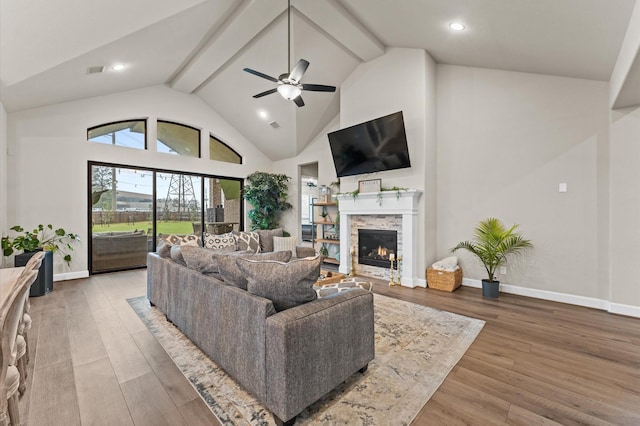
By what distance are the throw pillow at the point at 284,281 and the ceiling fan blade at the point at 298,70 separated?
2.63 metres

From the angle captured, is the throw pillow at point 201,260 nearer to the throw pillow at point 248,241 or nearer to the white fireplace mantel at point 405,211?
the throw pillow at point 248,241

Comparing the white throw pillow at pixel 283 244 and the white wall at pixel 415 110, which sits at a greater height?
the white wall at pixel 415 110

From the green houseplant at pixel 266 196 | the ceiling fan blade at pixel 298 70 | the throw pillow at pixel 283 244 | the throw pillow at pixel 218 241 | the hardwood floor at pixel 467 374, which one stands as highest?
the ceiling fan blade at pixel 298 70

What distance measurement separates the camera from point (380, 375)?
205 cm

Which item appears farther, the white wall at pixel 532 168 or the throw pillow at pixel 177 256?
the white wall at pixel 532 168

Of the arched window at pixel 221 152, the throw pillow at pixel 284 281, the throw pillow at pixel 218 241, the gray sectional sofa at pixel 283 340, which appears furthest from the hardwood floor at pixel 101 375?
the arched window at pixel 221 152

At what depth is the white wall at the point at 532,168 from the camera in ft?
11.3

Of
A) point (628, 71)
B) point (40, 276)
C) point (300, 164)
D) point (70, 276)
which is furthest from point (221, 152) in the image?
point (628, 71)

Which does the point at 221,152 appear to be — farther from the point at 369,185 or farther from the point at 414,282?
the point at 414,282

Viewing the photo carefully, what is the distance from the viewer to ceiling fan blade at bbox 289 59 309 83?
3371mm

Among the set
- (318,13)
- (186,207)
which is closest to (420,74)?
(318,13)

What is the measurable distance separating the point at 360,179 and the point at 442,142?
1.54 meters

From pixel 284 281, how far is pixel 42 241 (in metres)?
5.36

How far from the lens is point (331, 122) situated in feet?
21.5
